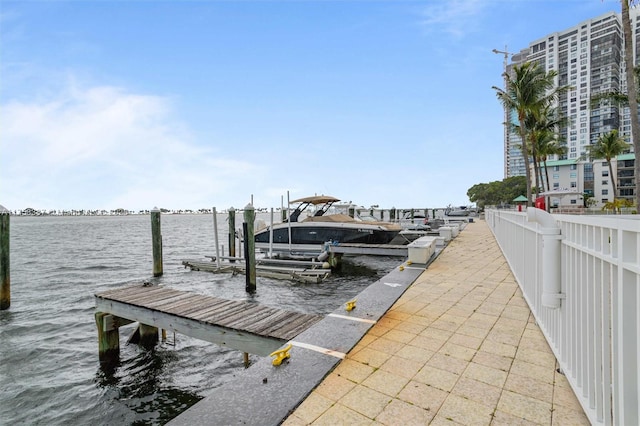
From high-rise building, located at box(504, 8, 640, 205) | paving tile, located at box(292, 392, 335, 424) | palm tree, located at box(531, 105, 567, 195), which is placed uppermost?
high-rise building, located at box(504, 8, 640, 205)

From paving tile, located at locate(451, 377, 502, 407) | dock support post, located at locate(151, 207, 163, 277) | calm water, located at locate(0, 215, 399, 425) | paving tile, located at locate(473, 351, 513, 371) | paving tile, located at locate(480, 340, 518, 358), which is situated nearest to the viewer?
paving tile, located at locate(451, 377, 502, 407)

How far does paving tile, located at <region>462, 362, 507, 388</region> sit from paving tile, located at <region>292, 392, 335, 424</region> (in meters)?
1.16

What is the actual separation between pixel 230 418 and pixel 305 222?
13.8 meters

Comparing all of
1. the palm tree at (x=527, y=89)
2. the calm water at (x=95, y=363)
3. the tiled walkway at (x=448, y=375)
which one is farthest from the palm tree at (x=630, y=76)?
the tiled walkway at (x=448, y=375)

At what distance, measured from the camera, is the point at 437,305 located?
4.42 m

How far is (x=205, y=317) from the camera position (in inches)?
189

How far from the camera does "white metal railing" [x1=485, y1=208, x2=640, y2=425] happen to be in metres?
1.37

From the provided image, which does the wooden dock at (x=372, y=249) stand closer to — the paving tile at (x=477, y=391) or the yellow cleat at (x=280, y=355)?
the yellow cleat at (x=280, y=355)

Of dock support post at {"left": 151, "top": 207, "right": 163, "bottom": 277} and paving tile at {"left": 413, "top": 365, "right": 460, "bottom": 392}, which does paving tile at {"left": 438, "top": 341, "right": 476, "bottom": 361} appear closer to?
paving tile at {"left": 413, "top": 365, "right": 460, "bottom": 392}

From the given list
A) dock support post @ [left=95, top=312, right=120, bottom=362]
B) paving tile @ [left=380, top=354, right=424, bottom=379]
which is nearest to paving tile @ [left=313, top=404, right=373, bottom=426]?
paving tile @ [left=380, top=354, right=424, bottom=379]

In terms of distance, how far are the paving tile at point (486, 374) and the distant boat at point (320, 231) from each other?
1197 centimetres

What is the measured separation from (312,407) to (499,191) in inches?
3123

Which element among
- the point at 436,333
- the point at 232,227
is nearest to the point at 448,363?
the point at 436,333

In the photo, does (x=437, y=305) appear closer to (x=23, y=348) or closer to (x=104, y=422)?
(x=104, y=422)
